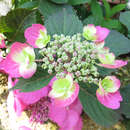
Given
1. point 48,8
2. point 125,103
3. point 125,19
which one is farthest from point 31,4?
point 125,103

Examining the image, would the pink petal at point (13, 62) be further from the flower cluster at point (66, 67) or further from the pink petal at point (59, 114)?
the pink petal at point (59, 114)

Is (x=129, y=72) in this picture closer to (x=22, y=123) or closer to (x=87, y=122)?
(x=87, y=122)

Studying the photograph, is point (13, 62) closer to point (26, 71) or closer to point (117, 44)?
point (26, 71)

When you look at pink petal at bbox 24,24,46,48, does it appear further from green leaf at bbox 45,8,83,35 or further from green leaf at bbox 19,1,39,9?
green leaf at bbox 19,1,39,9

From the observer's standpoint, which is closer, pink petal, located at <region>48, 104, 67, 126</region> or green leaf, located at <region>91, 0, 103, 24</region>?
pink petal, located at <region>48, 104, 67, 126</region>

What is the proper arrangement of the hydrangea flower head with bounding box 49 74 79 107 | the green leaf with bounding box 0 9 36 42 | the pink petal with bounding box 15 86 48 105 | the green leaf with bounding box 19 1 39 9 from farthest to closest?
1. the green leaf with bounding box 19 1 39 9
2. the green leaf with bounding box 0 9 36 42
3. the pink petal with bounding box 15 86 48 105
4. the hydrangea flower head with bounding box 49 74 79 107

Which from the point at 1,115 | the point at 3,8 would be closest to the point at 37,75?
the point at 1,115

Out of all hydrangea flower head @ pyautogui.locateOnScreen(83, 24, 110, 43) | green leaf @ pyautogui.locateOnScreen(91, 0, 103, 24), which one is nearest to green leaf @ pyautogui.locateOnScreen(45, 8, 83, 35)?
hydrangea flower head @ pyautogui.locateOnScreen(83, 24, 110, 43)
